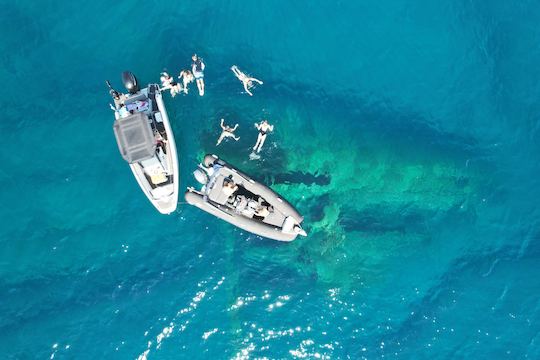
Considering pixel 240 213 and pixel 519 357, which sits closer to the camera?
pixel 240 213

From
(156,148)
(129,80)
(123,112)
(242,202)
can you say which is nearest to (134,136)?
(156,148)

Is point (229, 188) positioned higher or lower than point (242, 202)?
higher

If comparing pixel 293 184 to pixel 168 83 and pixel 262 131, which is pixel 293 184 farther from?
pixel 168 83

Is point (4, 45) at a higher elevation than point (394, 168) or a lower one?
higher

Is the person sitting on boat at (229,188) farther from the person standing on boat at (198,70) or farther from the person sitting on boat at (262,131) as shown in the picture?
the person standing on boat at (198,70)

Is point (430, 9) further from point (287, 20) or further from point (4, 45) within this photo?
point (4, 45)

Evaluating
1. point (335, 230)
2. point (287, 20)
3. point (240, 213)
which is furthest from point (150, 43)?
point (335, 230)

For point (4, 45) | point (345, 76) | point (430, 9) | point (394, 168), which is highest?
point (430, 9)
